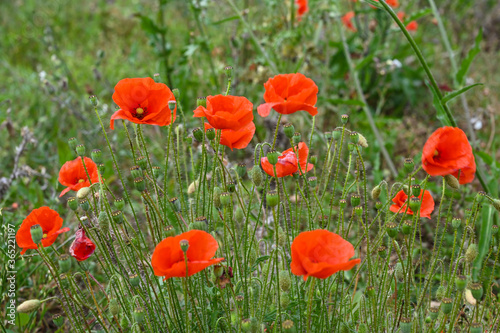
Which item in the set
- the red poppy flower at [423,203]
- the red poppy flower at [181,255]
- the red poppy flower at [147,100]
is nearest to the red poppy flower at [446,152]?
the red poppy flower at [423,203]

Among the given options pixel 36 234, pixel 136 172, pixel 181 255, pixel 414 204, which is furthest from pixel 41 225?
pixel 414 204

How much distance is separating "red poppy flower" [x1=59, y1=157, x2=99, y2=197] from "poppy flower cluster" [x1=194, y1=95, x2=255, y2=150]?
1.26ft

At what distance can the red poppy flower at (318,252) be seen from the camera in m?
0.95

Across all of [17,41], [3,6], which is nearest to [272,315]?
[17,41]

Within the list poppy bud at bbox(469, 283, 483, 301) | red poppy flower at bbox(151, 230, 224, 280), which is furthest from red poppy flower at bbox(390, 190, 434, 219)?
red poppy flower at bbox(151, 230, 224, 280)

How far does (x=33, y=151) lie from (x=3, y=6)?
3.85m

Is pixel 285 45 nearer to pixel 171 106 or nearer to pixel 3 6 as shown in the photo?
pixel 171 106

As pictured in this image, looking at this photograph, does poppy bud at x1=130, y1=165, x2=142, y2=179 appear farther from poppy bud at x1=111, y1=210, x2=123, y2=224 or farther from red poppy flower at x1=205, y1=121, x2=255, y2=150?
red poppy flower at x1=205, y1=121, x2=255, y2=150

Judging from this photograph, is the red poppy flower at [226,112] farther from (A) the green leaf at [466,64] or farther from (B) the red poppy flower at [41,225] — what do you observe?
(A) the green leaf at [466,64]

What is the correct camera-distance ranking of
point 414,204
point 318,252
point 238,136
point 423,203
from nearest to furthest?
point 318,252
point 414,204
point 238,136
point 423,203

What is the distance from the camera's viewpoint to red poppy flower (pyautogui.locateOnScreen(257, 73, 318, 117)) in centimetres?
119

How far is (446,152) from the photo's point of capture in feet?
4.00

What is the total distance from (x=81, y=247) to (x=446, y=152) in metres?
1.00

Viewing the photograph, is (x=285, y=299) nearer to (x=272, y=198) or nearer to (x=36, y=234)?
(x=272, y=198)
